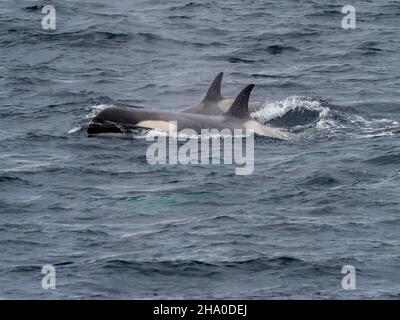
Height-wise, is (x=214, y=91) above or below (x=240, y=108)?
above

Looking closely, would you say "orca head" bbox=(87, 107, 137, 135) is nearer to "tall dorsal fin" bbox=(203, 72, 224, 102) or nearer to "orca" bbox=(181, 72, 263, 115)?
"orca" bbox=(181, 72, 263, 115)

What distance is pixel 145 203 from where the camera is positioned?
18859 millimetres

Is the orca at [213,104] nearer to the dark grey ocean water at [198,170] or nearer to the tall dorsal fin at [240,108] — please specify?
the dark grey ocean water at [198,170]

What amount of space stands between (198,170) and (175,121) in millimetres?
3303

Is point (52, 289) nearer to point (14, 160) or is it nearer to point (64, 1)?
point (14, 160)

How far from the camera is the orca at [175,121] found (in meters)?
23.8

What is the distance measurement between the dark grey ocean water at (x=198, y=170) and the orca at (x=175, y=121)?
1.16 feet

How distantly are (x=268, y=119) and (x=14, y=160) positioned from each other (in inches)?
252

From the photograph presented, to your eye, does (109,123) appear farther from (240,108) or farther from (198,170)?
(198,170)

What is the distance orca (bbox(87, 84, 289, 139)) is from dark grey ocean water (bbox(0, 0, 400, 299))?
354 mm

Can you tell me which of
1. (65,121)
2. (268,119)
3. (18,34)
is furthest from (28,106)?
(18,34)

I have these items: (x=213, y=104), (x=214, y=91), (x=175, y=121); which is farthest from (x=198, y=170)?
(x=214, y=91)

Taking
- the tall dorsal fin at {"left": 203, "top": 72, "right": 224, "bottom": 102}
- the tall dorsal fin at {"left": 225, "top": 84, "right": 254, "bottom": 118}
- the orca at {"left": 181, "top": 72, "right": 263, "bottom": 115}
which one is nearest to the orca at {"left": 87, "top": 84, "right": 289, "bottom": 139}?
the tall dorsal fin at {"left": 225, "top": 84, "right": 254, "bottom": 118}

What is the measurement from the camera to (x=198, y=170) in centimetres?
2116
